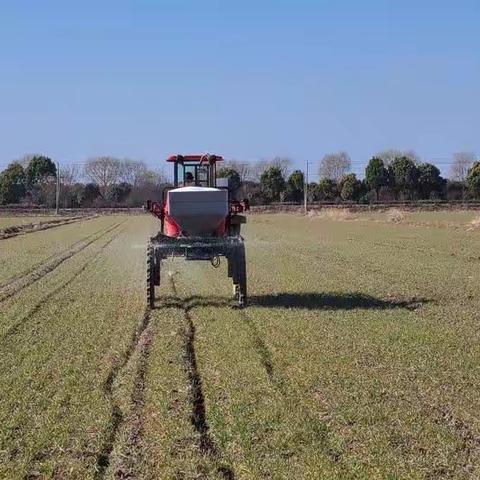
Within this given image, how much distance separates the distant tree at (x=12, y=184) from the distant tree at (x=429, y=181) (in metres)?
57.0

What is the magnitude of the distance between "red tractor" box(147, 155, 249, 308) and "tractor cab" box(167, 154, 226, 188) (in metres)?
0.63

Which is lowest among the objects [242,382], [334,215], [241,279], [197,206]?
[242,382]

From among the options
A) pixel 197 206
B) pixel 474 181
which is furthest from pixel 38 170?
pixel 197 206

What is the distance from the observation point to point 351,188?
102 meters

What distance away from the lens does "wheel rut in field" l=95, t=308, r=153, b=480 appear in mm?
6008

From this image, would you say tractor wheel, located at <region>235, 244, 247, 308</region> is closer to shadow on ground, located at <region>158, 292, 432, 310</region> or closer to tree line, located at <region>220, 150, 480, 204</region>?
shadow on ground, located at <region>158, 292, 432, 310</region>

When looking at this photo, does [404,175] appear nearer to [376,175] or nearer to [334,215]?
[376,175]

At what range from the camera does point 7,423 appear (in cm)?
715

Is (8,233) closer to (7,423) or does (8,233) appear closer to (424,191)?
(7,423)

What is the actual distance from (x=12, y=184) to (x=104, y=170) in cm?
3043

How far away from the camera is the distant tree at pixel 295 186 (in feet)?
355

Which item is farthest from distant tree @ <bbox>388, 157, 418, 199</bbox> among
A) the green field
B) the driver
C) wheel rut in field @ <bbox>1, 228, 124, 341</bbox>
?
the driver

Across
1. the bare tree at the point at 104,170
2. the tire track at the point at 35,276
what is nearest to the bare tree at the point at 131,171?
the bare tree at the point at 104,170

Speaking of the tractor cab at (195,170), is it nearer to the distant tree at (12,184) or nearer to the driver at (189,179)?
the driver at (189,179)
